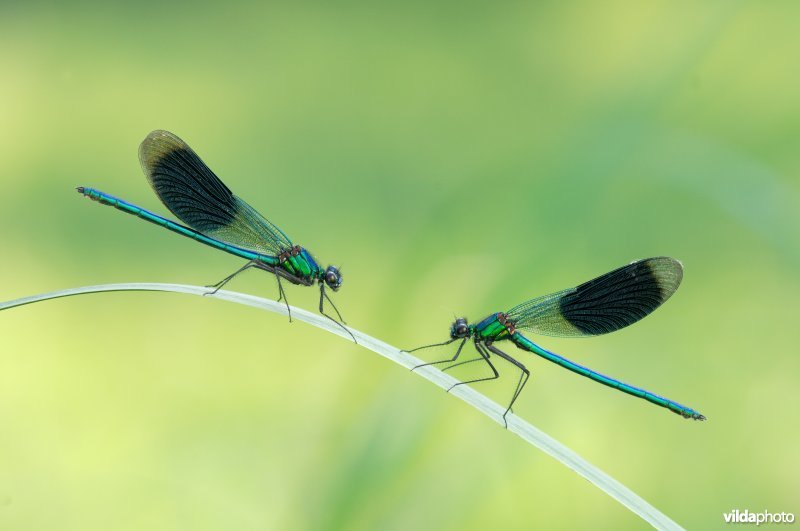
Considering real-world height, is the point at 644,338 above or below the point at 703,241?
below

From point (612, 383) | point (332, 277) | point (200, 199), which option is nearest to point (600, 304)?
point (612, 383)

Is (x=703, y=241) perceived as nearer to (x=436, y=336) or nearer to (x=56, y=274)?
(x=436, y=336)

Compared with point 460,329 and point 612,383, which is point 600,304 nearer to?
point 612,383

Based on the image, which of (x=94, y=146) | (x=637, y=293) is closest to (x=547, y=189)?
(x=637, y=293)

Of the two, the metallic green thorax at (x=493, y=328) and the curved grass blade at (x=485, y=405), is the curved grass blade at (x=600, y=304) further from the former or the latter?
the curved grass blade at (x=485, y=405)

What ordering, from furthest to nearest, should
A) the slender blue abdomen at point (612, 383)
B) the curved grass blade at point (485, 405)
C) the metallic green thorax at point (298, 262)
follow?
the metallic green thorax at point (298, 262) → the slender blue abdomen at point (612, 383) → the curved grass blade at point (485, 405)

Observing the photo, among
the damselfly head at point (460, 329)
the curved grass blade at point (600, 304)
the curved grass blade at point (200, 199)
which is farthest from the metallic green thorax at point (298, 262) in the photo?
the curved grass blade at point (600, 304)

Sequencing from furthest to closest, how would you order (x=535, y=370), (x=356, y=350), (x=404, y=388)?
(x=535, y=370), (x=356, y=350), (x=404, y=388)
